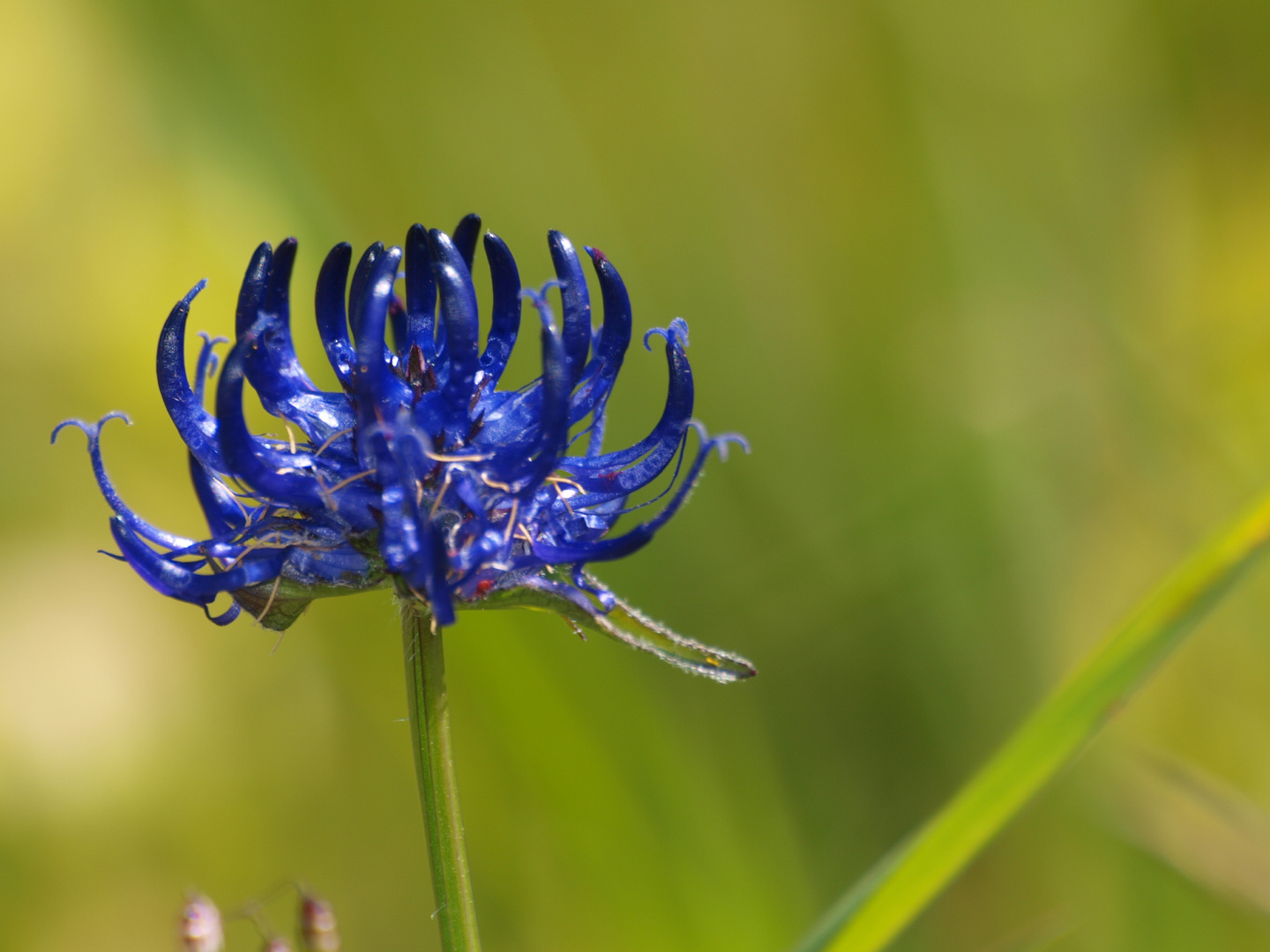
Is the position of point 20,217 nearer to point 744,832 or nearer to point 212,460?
point 212,460

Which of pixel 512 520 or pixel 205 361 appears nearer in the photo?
pixel 512 520

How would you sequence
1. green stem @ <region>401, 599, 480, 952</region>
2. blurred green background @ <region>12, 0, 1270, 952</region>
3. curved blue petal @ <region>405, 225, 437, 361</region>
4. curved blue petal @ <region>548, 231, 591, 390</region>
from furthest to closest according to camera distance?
1. blurred green background @ <region>12, 0, 1270, 952</region>
2. curved blue petal @ <region>405, 225, 437, 361</region>
3. curved blue petal @ <region>548, 231, 591, 390</region>
4. green stem @ <region>401, 599, 480, 952</region>

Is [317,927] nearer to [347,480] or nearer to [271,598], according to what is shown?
[271,598]

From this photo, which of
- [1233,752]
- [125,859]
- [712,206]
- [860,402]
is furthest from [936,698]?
[125,859]

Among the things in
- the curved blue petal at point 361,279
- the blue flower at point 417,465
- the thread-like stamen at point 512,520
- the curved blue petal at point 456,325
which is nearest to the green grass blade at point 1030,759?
the blue flower at point 417,465

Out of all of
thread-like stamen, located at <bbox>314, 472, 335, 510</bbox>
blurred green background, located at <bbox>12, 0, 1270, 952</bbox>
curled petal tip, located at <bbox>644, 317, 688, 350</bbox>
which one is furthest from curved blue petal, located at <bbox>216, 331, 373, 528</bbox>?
blurred green background, located at <bbox>12, 0, 1270, 952</bbox>

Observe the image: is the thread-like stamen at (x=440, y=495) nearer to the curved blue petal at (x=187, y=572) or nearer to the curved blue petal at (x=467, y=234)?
the curved blue petal at (x=187, y=572)

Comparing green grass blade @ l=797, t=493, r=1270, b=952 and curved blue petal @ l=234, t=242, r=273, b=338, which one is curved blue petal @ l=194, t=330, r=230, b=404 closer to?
curved blue petal @ l=234, t=242, r=273, b=338

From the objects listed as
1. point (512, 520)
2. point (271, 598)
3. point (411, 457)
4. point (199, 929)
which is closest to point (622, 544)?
point (512, 520)
